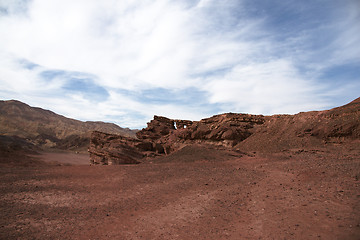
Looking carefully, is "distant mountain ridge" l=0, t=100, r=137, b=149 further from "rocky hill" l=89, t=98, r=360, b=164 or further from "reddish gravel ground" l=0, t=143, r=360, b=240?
"reddish gravel ground" l=0, t=143, r=360, b=240

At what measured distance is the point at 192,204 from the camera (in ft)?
18.7

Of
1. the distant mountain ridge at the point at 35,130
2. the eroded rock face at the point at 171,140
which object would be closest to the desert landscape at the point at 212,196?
the eroded rock face at the point at 171,140

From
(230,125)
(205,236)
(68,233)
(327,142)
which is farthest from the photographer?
(230,125)

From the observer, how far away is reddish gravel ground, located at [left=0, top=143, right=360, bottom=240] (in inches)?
159

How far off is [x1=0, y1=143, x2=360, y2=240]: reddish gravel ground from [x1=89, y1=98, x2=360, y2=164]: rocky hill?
2561 millimetres

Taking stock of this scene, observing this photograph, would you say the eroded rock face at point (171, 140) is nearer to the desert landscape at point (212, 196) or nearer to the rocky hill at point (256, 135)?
the rocky hill at point (256, 135)

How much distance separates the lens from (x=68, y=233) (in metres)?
4.28

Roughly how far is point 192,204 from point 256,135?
11.4m

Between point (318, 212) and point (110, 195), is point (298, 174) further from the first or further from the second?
point (110, 195)

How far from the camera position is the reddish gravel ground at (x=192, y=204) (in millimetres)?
4039

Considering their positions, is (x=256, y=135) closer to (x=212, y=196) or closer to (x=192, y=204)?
(x=212, y=196)

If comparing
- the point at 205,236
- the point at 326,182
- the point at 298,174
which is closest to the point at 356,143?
the point at 298,174

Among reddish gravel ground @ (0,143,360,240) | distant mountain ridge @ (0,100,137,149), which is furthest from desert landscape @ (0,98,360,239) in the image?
distant mountain ridge @ (0,100,137,149)

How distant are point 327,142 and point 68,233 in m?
12.7
